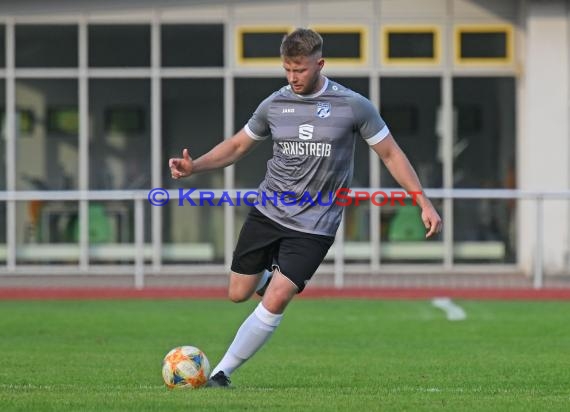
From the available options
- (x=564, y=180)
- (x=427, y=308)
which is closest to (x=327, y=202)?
(x=427, y=308)

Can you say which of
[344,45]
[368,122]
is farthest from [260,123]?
[344,45]

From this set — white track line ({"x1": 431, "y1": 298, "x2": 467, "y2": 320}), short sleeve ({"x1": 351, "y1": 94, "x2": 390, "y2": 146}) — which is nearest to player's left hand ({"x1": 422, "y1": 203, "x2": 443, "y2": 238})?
short sleeve ({"x1": 351, "y1": 94, "x2": 390, "y2": 146})

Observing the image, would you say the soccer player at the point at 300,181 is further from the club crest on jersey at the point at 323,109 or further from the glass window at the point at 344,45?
the glass window at the point at 344,45

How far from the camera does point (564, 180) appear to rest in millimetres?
20281

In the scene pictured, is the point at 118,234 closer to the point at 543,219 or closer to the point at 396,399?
the point at 543,219

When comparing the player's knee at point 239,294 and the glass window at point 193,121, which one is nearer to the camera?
the player's knee at point 239,294

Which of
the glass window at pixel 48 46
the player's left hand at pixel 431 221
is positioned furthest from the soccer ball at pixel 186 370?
the glass window at pixel 48 46

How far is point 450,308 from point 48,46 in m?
8.51

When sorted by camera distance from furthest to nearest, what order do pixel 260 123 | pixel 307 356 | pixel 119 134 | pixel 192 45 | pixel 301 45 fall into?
pixel 119 134
pixel 192 45
pixel 307 356
pixel 260 123
pixel 301 45

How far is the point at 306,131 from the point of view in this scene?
315 inches

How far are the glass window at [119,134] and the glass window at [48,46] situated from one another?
56 cm

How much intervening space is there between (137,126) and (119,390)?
1341 cm

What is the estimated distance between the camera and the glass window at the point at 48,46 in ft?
68.8

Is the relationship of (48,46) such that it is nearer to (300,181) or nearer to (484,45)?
(484,45)
